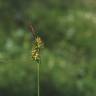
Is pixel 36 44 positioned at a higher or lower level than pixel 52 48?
lower

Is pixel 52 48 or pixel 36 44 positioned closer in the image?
pixel 36 44

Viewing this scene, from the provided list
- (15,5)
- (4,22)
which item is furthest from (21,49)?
(15,5)

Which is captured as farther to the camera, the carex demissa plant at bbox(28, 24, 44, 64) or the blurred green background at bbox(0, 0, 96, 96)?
the blurred green background at bbox(0, 0, 96, 96)

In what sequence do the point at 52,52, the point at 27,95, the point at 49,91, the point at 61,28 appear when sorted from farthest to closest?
the point at 61,28
the point at 52,52
the point at 49,91
the point at 27,95

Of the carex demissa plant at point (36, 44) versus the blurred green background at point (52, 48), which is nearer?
the carex demissa plant at point (36, 44)

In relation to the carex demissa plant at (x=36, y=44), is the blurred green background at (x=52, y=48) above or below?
above

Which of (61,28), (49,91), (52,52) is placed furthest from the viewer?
(61,28)

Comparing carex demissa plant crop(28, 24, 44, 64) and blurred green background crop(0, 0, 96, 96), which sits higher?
blurred green background crop(0, 0, 96, 96)

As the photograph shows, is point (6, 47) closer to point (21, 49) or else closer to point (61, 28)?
point (21, 49)
